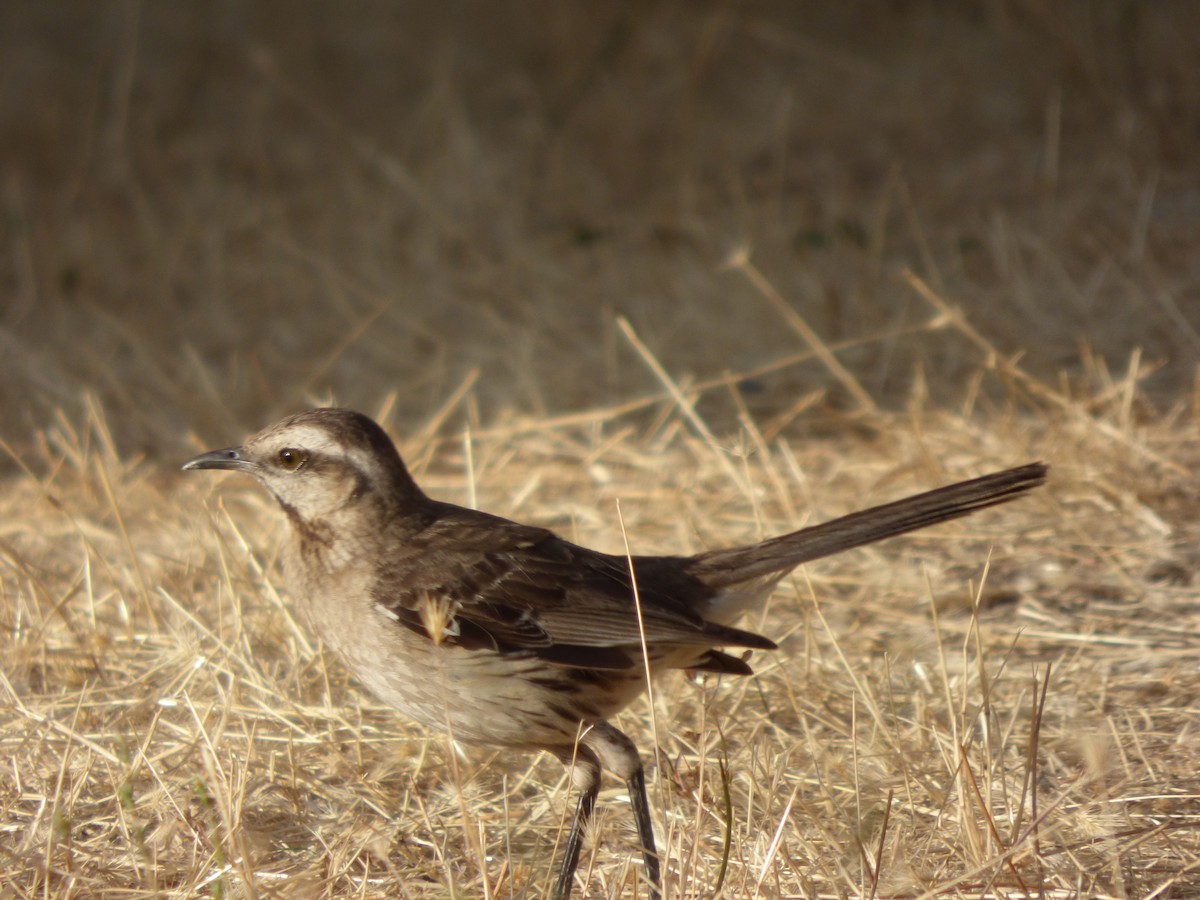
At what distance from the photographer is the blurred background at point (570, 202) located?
24.8 ft

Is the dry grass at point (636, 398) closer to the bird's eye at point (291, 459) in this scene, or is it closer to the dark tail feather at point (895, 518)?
the dark tail feather at point (895, 518)

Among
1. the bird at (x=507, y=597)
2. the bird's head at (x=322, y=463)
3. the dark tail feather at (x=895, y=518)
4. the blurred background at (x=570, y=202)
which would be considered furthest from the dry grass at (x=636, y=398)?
the bird's head at (x=322, y=463)

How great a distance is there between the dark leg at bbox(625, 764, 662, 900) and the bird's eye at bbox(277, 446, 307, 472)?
4.51 ft

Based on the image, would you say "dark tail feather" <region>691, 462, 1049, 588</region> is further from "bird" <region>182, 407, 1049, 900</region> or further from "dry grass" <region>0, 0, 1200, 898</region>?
"dry grass" <region>0, 0, 1200, 898</region>

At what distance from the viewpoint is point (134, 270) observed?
9453 millimetres

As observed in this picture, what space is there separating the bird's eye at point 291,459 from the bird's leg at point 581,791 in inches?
47.0

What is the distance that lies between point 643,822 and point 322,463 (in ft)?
4.68

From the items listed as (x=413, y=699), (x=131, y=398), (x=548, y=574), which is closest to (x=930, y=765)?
(x=548, y=574)

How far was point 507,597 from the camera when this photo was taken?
397cm

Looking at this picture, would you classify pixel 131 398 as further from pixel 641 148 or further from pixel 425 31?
pixel 425 31

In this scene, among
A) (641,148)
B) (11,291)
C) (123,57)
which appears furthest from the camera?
(123,57)

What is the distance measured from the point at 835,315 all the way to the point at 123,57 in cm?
707

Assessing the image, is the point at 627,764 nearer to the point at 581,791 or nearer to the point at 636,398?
the point at 581,791

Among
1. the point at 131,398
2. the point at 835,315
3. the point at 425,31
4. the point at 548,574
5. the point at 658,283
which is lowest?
the point at 548,574
